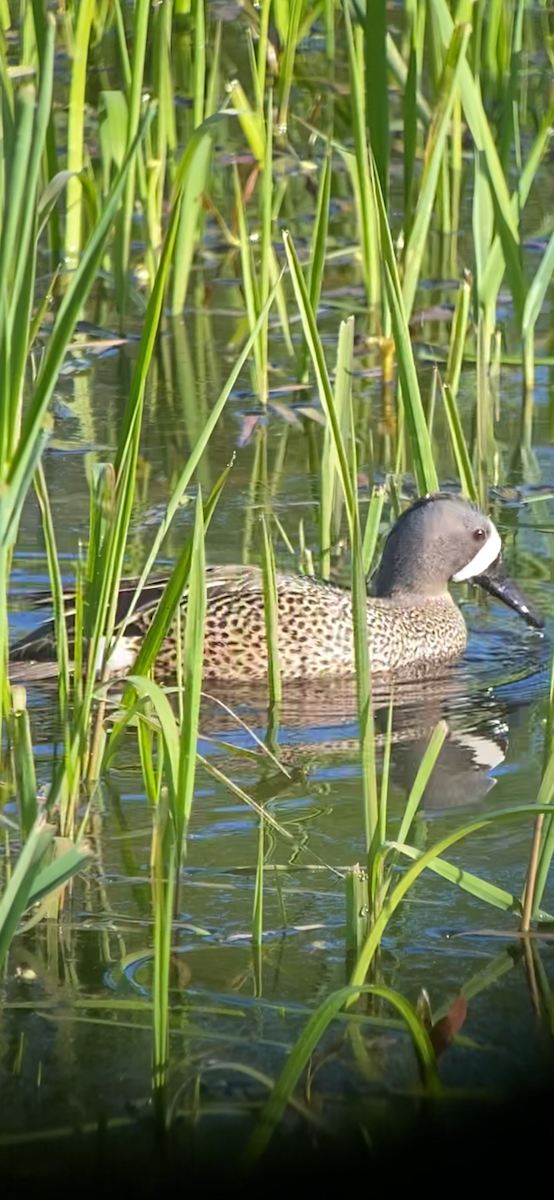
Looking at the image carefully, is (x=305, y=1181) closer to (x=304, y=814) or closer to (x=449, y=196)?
(x=304, y=814)

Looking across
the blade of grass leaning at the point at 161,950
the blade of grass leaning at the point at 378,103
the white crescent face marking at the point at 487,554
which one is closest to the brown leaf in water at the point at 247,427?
the white crescent face marking at the point at 487,554

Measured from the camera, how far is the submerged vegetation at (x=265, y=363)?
3232 millimetres

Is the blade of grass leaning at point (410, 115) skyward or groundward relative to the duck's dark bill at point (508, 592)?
skyward

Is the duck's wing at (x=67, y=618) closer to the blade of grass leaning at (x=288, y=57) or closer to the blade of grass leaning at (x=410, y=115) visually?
the blade of grass leaning at (x=410, y=115)

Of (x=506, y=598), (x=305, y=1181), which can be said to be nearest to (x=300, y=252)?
(x=506, y=598)

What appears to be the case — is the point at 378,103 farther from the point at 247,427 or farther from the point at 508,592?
the point at 247,427

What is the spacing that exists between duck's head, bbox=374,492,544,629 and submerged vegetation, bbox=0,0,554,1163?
0.42 feet

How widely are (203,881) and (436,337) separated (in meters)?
4.29

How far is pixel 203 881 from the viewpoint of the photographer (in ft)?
13.2

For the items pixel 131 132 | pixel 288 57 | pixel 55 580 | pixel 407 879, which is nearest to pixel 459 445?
pixel 131 132

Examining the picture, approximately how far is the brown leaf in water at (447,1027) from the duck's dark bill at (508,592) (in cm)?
268

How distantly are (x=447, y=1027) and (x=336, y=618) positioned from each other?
9.06ft

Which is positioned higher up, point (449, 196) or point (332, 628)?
point (449, 196)

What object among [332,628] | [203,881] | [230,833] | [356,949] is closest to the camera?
[356,949]
